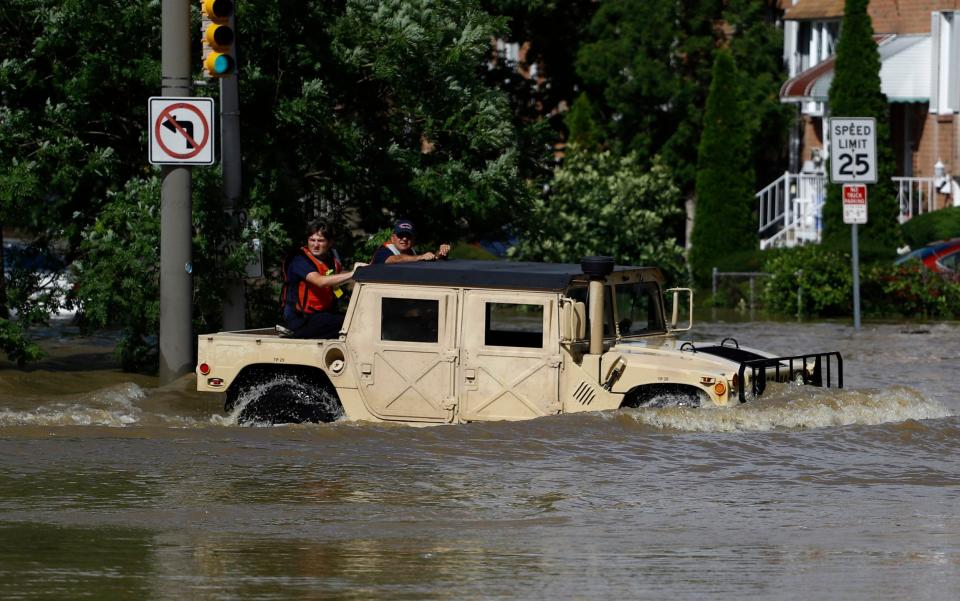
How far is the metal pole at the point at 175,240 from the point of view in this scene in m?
15.3

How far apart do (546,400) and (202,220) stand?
4526 millimetres

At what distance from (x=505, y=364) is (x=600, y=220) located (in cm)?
1804

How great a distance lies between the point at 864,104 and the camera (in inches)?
1296

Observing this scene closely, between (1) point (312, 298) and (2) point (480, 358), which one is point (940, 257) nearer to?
(1) point (312, 298)

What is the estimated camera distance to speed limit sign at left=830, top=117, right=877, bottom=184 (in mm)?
23703

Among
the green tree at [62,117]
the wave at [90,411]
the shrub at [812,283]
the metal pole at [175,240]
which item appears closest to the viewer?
the wave at [90,411]

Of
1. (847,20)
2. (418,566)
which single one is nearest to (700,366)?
A: (418,566)

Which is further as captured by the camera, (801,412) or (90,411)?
(90,411)

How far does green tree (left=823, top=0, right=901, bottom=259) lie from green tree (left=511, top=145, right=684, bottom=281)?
3.21 m

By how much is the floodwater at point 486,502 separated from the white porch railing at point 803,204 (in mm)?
20371

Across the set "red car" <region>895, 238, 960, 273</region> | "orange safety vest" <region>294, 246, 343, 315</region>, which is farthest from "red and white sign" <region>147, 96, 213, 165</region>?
"red car" <region>895, 238, 960, 273</region>

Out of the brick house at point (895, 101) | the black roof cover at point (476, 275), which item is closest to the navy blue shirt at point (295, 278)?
the black roof cover at point (476, 275)

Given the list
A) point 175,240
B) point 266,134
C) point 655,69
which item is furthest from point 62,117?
point 655,69

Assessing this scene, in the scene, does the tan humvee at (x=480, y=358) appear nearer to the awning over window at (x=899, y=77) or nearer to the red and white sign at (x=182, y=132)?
the red and white sign at (x=182, y=132)
